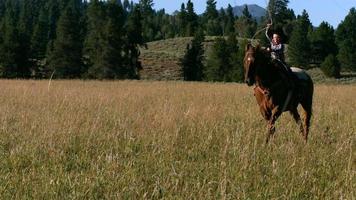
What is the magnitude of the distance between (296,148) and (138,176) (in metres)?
2.39

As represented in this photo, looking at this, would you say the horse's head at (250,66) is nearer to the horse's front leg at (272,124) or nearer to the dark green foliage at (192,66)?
the horse's front leg at (272,124)

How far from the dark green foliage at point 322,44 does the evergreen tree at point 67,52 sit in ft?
128

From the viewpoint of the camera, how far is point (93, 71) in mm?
58188

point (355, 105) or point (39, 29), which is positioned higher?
point (39, 29)

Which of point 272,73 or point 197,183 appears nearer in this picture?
point 197,183

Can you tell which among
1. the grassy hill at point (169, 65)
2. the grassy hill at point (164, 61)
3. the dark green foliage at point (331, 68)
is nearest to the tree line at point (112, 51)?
the dark green foliage at point (331, 68)

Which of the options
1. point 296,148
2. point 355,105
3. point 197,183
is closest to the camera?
point 197,183

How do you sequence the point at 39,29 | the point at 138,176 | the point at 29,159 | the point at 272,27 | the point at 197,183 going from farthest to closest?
the point at 39,29, the point at 272,27, the point at 29,159, the point at 138,176, the point at 197,183

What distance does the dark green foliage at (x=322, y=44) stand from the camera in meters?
86.8

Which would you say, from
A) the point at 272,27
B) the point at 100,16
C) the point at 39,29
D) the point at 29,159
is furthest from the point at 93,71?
the point at 29,159

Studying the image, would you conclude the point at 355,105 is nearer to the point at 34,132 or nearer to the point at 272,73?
the point at 272,73

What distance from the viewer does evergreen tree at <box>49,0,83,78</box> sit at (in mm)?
61500

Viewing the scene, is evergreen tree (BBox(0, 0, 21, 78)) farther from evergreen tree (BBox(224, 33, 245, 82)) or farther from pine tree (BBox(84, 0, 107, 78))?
evergreen tree (BBox(224, 33, 245, 82))

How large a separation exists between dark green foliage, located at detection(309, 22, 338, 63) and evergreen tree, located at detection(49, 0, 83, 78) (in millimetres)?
38897
